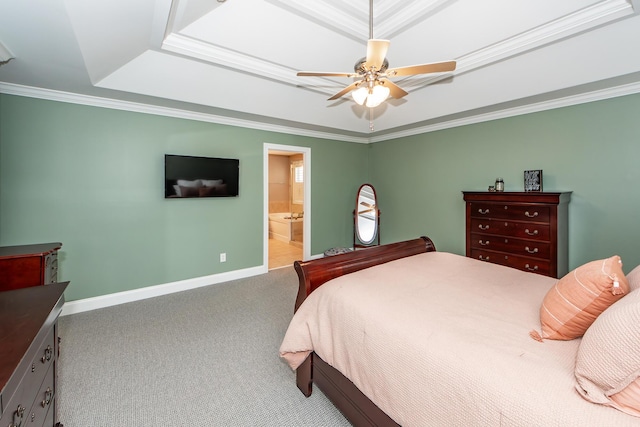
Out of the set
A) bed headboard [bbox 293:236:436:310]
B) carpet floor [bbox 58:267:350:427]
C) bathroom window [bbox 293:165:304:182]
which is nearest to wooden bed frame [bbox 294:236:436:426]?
bed headboard [bbox 293:236:436:310]

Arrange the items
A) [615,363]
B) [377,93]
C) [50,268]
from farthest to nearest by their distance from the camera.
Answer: [50,268] < [377,93] < [615,363]

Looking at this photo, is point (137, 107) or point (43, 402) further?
point (137, 107)

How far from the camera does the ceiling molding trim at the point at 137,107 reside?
2824 mm

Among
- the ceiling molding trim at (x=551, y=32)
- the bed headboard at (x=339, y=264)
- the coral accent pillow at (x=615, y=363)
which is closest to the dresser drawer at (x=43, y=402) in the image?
the bed headboard at (x=339, y=264)

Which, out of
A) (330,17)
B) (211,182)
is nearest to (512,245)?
(330,17)

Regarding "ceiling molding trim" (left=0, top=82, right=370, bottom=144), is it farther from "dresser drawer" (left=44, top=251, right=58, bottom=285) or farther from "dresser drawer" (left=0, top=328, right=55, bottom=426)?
"dresser drawer" (left=0, top=328, right=55, bottom=426)

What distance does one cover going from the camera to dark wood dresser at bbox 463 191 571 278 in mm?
2975

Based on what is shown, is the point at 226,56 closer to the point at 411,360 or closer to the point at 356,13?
the point at 356,13

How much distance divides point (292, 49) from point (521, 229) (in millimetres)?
3187

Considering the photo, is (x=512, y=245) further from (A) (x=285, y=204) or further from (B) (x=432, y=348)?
(A) (x=285, y=204)

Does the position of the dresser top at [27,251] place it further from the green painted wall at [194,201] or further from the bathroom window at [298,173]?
the bathroom window at [298,173]

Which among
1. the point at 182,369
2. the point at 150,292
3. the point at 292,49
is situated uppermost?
the point at 292,49

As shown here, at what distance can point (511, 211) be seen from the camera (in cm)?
325

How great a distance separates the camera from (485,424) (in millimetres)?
951
